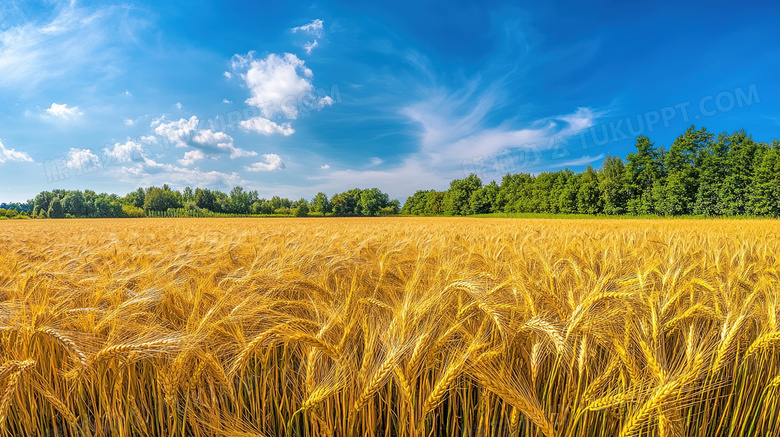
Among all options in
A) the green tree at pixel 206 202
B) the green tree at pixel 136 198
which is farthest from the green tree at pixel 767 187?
the green tree at pixel 136 198

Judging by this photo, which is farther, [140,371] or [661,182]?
[661,182]

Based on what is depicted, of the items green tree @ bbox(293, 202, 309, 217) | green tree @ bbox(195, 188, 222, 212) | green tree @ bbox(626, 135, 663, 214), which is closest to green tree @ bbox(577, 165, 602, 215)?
green tree @ bbox(626, 135, 663, 214)

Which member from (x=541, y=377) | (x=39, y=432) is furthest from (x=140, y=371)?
(x=541, y=377)

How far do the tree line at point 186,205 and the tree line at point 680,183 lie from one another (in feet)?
174

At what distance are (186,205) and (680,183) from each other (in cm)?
9388

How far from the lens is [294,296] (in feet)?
7.02

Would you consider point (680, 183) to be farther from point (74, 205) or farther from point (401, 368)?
point (74, 205)

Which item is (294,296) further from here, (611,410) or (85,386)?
(611,410)

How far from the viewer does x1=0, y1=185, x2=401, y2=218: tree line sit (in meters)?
69.7

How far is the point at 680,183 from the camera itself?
37469 mm

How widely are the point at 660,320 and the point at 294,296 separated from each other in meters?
2.00

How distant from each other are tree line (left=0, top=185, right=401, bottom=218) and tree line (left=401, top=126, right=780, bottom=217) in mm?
53000

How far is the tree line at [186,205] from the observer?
69688 millimetres

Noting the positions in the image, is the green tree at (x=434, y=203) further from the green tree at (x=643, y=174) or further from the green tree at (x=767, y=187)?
the green tree at (x=767, y=187)
